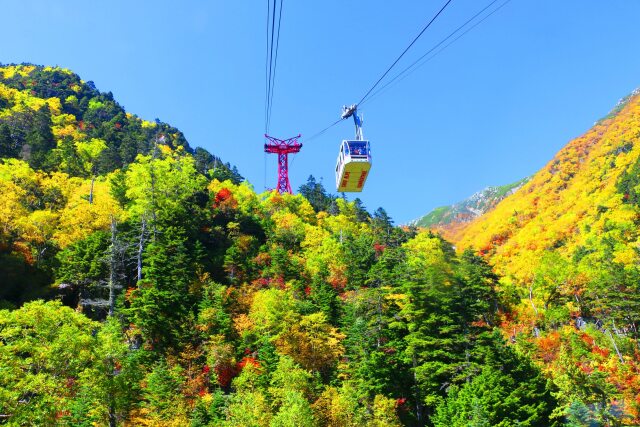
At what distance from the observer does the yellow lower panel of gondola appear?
70.8 feet

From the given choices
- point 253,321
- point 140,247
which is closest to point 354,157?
point 253,321

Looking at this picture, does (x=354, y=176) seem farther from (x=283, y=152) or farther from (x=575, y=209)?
(x=575, y=209)

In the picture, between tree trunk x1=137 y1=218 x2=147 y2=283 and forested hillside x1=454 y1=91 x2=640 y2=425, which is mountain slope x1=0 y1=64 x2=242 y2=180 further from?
forested hillside x1=454 y1=91 x2=640 y2=425

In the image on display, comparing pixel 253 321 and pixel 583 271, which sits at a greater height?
pixel 583 271

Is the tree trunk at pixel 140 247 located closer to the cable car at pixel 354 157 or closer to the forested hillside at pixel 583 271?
the cable car at pixel 354 157

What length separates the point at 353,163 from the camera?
21.3 metres

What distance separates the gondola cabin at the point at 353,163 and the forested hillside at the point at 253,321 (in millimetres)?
13439

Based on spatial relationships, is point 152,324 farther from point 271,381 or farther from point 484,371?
point 484,371

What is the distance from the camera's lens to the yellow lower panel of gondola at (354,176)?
70.8 feet

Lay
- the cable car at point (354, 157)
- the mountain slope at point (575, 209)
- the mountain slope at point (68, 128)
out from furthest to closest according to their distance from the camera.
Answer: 1. the mountain slope at point (575, 209)
2. the mountain slope at point (68, 128)
3. the cable car at point (354, 157)

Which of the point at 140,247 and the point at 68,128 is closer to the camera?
the point at 140,247

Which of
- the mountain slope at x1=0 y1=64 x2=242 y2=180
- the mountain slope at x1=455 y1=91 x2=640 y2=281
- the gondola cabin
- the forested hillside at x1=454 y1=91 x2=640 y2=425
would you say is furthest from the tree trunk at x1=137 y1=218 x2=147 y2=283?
the mountain slope at x1=455 y1=91 x2=640 y2=281

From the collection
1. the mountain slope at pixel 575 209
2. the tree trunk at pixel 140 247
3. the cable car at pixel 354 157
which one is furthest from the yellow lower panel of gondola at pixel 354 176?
the mountain slope at pixel 575 209

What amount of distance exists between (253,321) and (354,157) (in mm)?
21917
